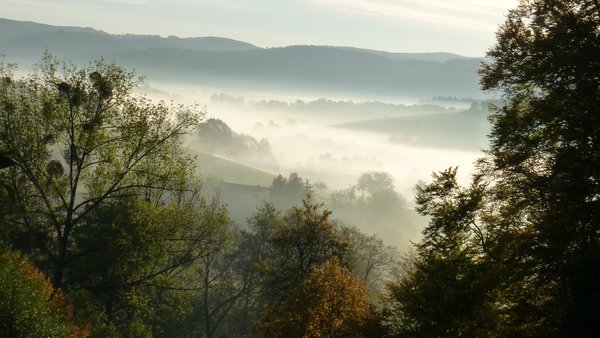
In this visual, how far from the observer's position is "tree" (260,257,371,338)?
796 inches

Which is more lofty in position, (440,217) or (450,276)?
(440,217)

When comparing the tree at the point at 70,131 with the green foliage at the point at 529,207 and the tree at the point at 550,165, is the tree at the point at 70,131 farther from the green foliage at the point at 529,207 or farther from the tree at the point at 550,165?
the tree at the point at 550,165

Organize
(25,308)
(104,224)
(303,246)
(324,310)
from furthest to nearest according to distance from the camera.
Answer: (104,224) < (303,246) < (324,310) < (25,308)

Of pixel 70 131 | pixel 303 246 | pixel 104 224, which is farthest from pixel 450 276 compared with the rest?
pixel 104 224

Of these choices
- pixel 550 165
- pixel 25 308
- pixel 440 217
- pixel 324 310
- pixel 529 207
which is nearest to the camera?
pixel 550 165

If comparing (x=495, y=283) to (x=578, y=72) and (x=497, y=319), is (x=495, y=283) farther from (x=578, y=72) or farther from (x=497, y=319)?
(x=578, y=72)

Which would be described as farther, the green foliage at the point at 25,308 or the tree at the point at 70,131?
the tree at the point at 70,131

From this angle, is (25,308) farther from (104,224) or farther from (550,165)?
(550,165)

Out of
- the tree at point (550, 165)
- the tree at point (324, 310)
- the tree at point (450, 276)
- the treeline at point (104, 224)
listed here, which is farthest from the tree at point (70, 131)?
the tree at point (550, 165)

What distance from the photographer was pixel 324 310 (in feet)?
68.5

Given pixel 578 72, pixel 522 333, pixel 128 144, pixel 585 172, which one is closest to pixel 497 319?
pixel 522 333

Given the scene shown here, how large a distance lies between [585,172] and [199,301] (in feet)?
143

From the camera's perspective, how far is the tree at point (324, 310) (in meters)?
20.2

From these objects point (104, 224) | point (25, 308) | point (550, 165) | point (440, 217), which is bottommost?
point (104, 224)
